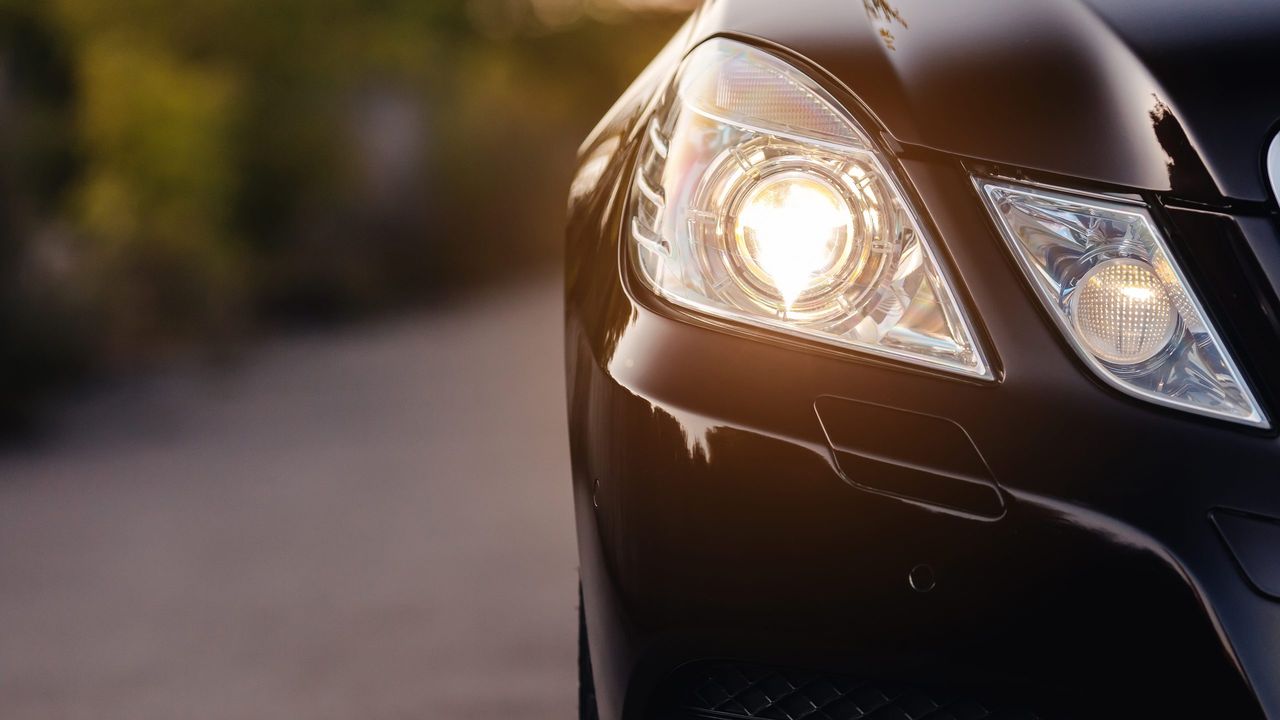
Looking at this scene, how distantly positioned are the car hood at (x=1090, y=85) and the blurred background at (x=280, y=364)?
2.09 meters

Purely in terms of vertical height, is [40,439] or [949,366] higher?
[949,366]

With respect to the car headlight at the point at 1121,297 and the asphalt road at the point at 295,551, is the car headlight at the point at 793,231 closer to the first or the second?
the car headlight at the point at 1121,297

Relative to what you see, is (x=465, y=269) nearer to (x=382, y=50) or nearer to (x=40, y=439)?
(x=382, y=50)

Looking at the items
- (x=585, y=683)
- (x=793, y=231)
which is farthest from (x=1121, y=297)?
(x=585, y=683)

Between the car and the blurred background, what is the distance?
192 centimetres

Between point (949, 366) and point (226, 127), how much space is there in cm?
925

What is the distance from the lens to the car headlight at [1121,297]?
55.4 inches

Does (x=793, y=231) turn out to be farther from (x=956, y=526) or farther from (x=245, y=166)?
(x=245, y=166)

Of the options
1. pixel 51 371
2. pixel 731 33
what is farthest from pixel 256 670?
pixel 51 371

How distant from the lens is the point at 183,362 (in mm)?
7973

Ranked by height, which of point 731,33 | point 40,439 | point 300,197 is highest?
point 731,33

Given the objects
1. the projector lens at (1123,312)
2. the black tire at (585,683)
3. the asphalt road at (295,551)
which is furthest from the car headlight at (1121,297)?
the asphalt road at (295,551)

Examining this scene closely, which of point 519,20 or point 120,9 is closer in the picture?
point 120,9

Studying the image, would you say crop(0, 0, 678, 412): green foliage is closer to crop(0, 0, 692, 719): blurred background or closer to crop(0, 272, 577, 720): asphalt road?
crop(0, 0, 692, 719): blurred background
